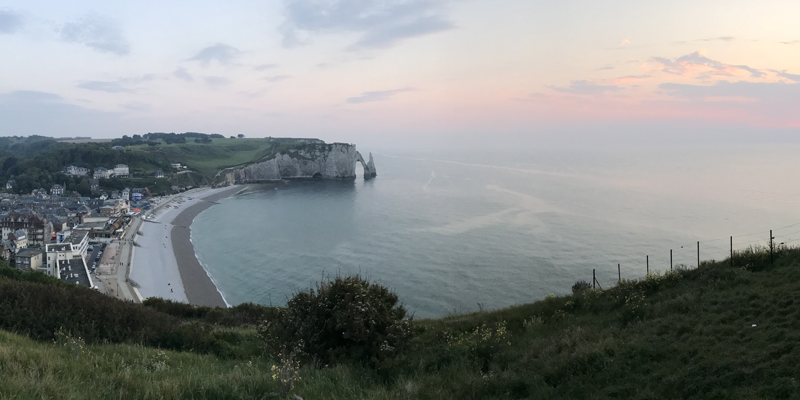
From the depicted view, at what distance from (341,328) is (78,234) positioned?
150 ft

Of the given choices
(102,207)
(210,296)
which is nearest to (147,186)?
(102,207)

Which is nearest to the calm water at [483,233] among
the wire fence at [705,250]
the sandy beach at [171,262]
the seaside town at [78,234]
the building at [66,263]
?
the wire fence at [705,250]

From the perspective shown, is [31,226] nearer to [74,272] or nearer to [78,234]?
[78,234]

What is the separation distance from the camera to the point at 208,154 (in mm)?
116438

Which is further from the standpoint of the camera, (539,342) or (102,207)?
(102,207)

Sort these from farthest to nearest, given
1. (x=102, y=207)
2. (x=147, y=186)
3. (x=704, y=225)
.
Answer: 1. (x=147, y=186)
2. (x=102, y=207)
3. (x=704, y=225)

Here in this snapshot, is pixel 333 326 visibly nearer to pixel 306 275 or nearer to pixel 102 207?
pixel 306 275

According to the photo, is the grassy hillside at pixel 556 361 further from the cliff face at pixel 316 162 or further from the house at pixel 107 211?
the cliff face at pixel 316 162

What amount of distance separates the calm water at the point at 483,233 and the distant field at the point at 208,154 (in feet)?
107

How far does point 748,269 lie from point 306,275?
27.1m

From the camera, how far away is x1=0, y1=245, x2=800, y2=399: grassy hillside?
453 centimetres

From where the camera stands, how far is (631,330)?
26.8 ft

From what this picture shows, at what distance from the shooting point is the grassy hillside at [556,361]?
4.53 metres

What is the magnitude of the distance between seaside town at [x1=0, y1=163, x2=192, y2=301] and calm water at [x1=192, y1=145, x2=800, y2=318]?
6657mm
